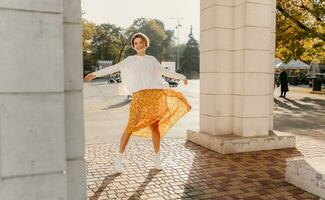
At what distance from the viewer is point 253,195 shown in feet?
13.9

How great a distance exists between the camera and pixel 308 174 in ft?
14.3

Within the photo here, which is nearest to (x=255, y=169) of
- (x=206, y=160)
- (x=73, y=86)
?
(x=206, y=160)

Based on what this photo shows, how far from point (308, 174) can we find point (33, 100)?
3390mm

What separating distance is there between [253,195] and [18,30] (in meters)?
3.17

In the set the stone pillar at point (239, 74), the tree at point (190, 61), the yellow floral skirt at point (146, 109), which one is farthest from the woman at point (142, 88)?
the tree at point (190, 61)

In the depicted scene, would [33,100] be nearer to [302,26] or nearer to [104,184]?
[104,184]

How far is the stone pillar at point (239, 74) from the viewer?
21.4 feet

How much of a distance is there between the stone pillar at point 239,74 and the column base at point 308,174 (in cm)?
175

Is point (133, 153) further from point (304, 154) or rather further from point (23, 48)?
point (23, 48)

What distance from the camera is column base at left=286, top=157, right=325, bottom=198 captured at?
420 cm

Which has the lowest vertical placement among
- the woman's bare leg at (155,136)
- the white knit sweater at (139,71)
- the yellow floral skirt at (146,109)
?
the woman's bare leg at (155,136)

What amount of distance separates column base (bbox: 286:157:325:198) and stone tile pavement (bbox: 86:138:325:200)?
0.09 m

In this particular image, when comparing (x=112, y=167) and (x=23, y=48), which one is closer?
(x=23, y=48)

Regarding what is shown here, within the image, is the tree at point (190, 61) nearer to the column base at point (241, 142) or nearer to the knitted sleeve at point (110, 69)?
the column base at point (241, 142)
